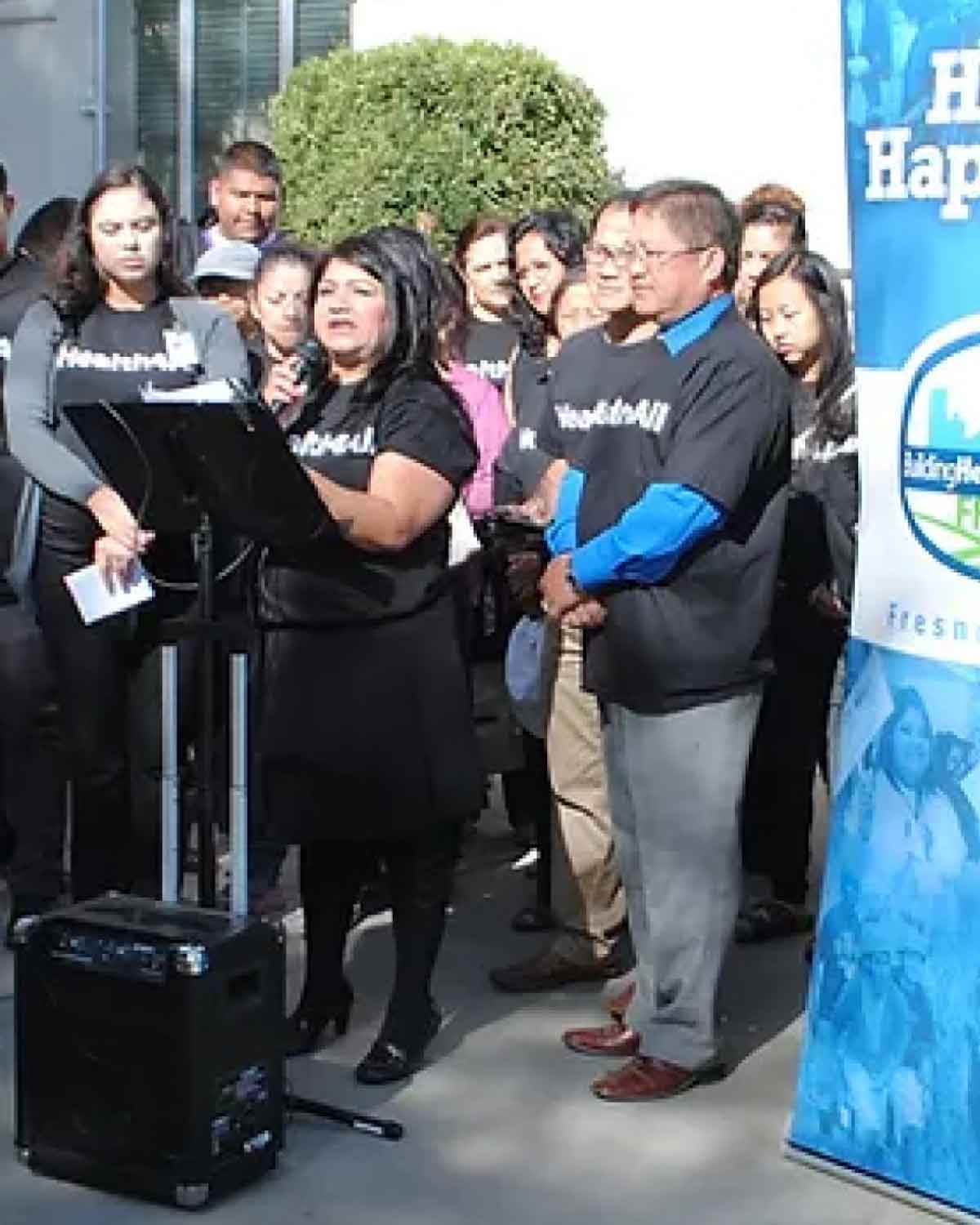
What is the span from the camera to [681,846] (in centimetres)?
506

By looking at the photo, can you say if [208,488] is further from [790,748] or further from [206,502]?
[790,748]

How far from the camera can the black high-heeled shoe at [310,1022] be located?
5445 mm

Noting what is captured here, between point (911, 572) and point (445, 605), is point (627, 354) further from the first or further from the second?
point (911, 572)

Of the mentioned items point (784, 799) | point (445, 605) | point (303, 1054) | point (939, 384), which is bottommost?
point (303, 1054)

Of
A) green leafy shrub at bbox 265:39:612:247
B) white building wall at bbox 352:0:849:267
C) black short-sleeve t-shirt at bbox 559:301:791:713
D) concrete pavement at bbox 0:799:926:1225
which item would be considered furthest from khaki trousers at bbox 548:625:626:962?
white building wall at bbox 352:0:849:267

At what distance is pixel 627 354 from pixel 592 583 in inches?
21.7

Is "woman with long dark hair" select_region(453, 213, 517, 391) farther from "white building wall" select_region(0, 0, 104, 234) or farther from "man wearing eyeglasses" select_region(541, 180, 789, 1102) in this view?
"white building wall" select_region(0, 0, 104, 234)

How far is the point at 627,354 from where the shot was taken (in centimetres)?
517

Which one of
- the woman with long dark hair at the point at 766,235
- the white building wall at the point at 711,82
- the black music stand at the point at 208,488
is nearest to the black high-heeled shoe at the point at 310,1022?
the black music stand at the point at 208,488

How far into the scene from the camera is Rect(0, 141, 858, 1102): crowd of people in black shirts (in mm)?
4969

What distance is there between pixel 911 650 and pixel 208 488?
4.70 feet

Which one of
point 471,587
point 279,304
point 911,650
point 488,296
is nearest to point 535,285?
point 488,296

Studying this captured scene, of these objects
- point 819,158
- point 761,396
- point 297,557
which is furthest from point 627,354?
point 819,158

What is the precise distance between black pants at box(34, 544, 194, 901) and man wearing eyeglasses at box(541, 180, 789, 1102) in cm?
137
